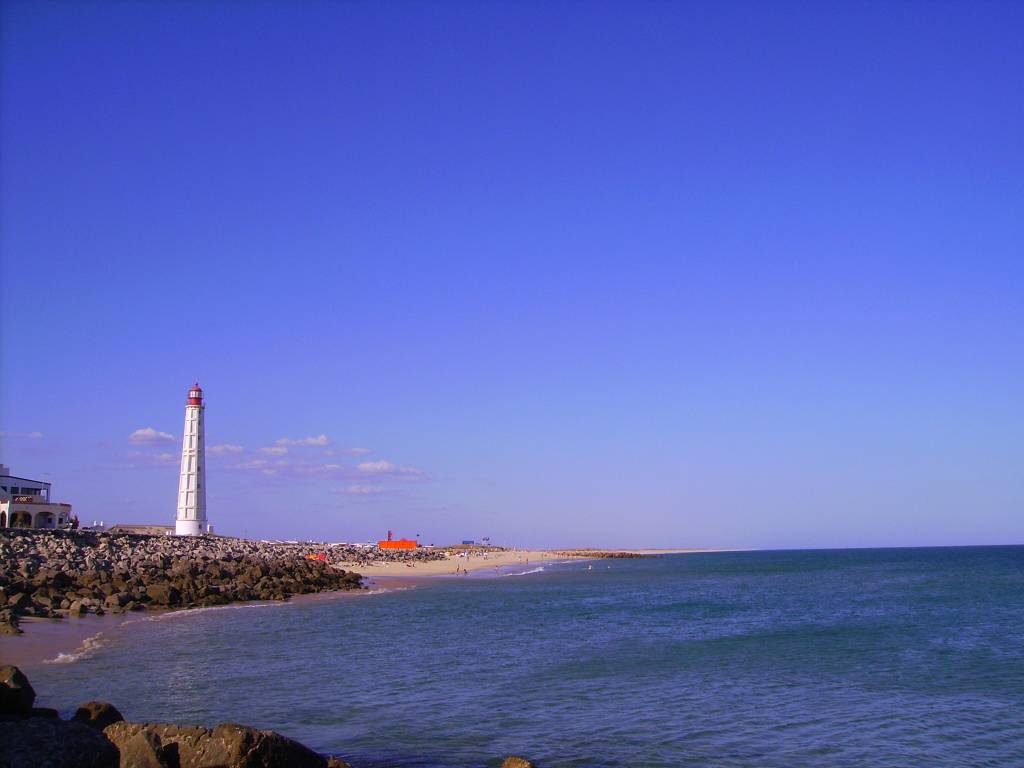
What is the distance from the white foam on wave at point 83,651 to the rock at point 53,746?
12939mm

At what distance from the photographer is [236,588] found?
41125mm

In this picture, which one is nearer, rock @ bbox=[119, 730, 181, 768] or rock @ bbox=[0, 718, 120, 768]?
rock @ bbox=[0, 718, 120, 768]

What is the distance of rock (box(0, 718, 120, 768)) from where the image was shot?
30.0 feet

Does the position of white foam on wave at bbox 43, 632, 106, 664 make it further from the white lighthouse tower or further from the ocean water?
the white lighthouse tower

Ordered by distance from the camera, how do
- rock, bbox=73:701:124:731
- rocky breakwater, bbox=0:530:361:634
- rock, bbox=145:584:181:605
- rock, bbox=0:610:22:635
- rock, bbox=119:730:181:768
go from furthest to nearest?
1. rock, bbox=145:584:181:605
2. rocky breakwater, bbox=0:530:361:634
3. rock, bbox=0:610:22:635
4. rock, bbox=73:701:124:731
5. rock, bbox=119:730:181:768

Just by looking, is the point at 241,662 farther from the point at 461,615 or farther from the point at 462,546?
the point at 462,546

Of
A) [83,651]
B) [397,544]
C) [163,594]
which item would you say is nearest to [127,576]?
[163,594]

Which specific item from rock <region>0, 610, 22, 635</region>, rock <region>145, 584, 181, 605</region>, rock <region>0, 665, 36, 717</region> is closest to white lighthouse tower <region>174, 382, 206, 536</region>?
rock <region>145, 584, 181, 605</region>

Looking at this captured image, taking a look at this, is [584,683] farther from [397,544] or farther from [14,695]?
[397,544]

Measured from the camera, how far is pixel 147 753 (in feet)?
33.9

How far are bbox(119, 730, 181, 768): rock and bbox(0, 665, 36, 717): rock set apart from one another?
244cm

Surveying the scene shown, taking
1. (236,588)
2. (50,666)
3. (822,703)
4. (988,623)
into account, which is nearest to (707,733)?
(822,703)

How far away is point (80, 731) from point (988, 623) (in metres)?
35.0

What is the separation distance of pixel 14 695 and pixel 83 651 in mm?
12119
